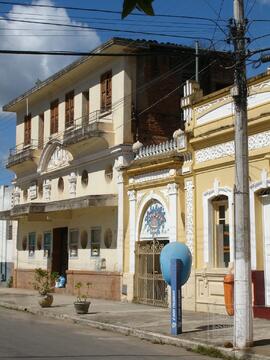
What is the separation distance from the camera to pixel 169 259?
552 inches

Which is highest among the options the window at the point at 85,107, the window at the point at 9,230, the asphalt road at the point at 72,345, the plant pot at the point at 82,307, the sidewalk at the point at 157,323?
the window at the point at 85,107

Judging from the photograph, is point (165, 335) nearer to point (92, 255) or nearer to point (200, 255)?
point (200, 255)

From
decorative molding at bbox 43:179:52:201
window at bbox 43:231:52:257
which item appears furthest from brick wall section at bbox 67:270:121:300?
decorative molding at bbox 43:179:52:201

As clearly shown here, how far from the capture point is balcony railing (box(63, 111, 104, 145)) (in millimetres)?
23703

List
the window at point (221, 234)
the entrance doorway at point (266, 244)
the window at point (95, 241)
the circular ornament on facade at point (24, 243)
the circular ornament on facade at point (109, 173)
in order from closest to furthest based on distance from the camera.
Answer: the entrance doorway at point (266, 244) → the window at point (221, 234) → the circular ornament on facade at point (109, 173) → the window at point (95, 241) → the circular ornament on facade at point (24, 243)

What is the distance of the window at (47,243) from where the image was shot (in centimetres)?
2959

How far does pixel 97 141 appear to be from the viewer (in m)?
24.1

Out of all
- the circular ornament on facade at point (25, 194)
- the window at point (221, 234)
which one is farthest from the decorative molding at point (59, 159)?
the window at point (221, 234)

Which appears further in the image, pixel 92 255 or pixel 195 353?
pixel 92 255

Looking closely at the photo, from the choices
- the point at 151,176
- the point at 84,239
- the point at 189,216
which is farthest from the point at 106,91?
the point at 189,216

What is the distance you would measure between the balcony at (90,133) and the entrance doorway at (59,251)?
→ 502 centimetres

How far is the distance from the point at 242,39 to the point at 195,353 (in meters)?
6.05

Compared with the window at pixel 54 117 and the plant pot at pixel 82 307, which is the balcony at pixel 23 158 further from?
the plant pot at pixel 82 307

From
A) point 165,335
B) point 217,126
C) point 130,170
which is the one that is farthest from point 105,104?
point 165,335
